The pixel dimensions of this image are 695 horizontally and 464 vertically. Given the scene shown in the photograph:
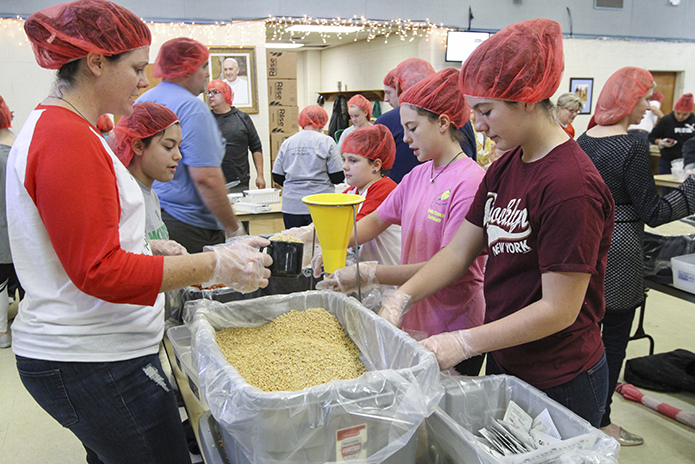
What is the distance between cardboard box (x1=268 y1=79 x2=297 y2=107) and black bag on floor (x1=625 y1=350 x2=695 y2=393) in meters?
4.67

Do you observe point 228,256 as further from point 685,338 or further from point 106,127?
point 106,127

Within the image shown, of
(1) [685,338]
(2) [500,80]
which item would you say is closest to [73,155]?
(2) [500,80]

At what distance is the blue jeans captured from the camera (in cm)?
99

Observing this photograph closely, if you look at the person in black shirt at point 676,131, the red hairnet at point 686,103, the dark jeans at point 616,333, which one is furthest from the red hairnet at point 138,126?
the red hairnet at point 686,103

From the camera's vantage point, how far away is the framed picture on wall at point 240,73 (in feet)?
19.0

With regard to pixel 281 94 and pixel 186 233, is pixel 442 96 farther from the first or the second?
pixel 281 94

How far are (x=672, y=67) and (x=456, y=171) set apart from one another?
8852 mm

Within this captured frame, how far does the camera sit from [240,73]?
5879 mm

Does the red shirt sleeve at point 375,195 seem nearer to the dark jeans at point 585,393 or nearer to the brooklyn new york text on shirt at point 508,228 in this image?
the brooklyn new york text on shirt at point 508,228

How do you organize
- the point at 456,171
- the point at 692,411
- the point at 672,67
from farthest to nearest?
the point at 672,67, the point at 692,411, the point at 456,171

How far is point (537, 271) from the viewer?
1.07 meters

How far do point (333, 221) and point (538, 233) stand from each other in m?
0.48

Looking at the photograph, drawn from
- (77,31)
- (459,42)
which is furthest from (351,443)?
(459,42)

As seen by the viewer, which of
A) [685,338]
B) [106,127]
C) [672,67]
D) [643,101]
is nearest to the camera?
[643,101]
